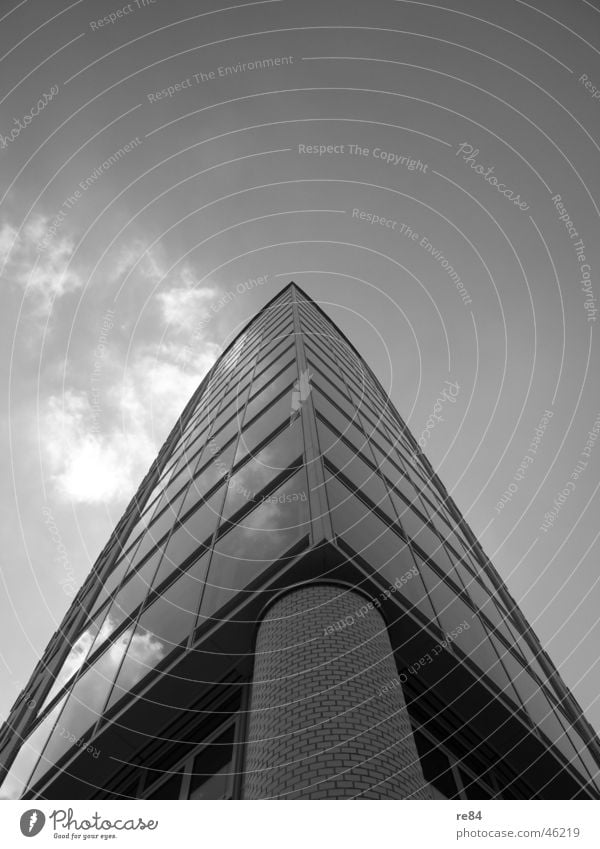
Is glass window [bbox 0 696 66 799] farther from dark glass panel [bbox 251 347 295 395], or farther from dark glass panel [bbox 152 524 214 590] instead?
dark glass panel [bbox 251 347 295 395]

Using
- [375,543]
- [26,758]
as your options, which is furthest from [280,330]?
[26,758]

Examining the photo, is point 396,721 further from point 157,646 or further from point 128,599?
point 128,599

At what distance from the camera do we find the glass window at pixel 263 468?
7.48 metres

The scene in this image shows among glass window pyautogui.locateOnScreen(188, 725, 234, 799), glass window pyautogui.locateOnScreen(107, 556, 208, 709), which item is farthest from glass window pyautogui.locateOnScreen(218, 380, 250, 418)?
glass window pyautogui.locateOnScreen(188, 725, 234, 799)

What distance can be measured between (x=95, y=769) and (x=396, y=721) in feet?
14.4

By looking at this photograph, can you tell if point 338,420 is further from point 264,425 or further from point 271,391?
point 271,391

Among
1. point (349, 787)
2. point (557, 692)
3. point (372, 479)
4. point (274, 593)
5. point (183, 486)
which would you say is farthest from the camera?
point (557, 692)

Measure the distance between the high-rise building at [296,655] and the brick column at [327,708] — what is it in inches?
0.6

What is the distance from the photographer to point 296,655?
5.13m

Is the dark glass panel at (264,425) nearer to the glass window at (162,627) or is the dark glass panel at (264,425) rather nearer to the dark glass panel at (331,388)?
the dark glass panel at (331,388)

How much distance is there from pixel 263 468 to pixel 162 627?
7.46 feet

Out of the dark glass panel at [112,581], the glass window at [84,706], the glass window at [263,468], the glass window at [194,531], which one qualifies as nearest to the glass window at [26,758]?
the glass window at [84,706]

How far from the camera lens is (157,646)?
707 cm
